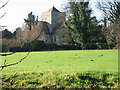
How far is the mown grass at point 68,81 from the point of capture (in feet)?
32.9

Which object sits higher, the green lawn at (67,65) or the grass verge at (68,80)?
the green lawn at (67,65)

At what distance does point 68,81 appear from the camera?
10477 millimetres

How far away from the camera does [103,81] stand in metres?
10.3

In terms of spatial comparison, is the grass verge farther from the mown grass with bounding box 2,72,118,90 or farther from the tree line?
the tree line

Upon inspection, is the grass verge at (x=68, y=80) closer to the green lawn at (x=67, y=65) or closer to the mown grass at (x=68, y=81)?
the mown grass at (x=68, y=81)

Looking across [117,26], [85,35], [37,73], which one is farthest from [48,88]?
[85,35]

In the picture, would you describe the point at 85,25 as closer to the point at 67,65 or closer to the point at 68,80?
the point at 67,65

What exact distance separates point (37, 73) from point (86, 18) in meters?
37.4

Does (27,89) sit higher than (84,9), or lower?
lower

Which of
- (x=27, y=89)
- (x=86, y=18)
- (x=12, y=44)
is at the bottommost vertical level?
(x=27, y=89)

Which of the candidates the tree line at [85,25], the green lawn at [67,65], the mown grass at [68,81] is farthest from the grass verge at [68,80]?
the tree line at [85,25]

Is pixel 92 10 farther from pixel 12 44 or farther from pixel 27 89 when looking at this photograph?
pixel 12 44

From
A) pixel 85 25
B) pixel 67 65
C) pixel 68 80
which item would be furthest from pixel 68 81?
pixel 85 25

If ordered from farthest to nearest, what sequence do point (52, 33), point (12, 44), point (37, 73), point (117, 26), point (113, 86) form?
point (52, 33), point (117, 26), point (37, 73), point (113, 86), point (12, 44)
